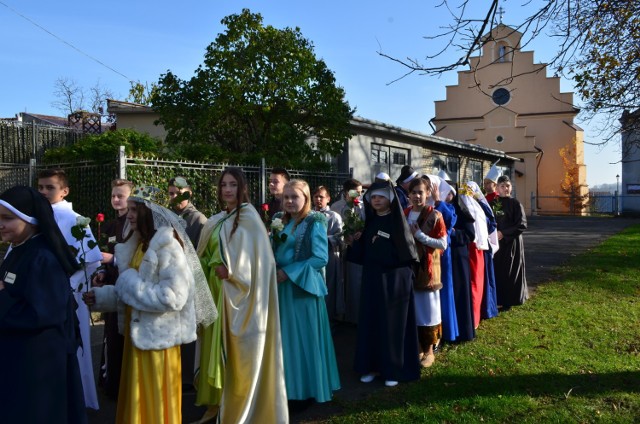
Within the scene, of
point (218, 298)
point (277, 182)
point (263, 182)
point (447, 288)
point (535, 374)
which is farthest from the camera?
point (263, 182)

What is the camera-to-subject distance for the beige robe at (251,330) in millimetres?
4500

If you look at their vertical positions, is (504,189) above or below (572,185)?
below

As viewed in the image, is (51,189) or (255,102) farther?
(255,102)

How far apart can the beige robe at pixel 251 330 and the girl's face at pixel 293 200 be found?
564mm

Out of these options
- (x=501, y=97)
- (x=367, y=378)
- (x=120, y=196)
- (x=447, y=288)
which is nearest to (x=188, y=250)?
(x=120, y=196)

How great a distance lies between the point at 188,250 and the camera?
13.6 ft

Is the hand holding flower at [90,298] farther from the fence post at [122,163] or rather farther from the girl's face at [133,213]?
the fence post at [122,163]

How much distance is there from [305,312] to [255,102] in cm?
847

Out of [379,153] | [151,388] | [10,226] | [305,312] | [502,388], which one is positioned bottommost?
[502,388]

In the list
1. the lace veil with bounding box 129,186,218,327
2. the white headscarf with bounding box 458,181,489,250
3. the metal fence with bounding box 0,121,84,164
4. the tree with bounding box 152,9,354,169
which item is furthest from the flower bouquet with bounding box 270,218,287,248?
the metal fence with bounding box 0,121,84,164

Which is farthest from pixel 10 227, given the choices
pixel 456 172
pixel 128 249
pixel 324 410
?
pixel 456 172

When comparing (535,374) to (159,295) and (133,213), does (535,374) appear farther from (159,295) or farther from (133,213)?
(133,213)

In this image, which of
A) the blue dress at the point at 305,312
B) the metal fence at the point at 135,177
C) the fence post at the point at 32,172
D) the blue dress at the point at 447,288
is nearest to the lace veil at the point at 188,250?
the blue dress at the point at 305,312

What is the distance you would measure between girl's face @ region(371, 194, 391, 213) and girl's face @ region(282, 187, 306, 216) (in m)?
0.86
